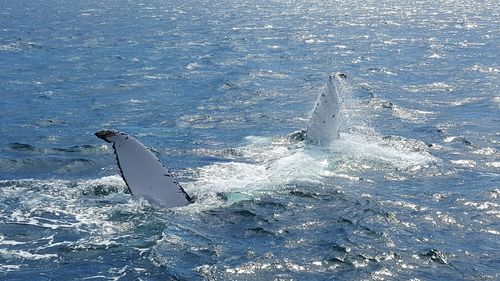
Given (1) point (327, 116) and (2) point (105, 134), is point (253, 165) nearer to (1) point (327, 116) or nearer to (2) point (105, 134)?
(1) point (327, 116)

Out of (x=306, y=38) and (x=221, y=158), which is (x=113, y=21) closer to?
(x=306, y=38)

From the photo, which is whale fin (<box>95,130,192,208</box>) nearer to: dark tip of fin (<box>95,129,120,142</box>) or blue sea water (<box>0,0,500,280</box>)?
blue sea water (<box>0,0,500,280</box>)

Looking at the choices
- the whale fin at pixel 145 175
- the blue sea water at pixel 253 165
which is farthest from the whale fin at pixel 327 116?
the whale fin at pixel 145 175

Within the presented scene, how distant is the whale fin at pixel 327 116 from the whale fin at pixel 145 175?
7.28 m

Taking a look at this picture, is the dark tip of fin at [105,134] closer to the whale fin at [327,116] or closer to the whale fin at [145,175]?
the whale fin at [145,175]

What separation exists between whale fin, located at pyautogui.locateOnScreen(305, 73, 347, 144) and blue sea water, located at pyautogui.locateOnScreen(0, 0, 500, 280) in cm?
76

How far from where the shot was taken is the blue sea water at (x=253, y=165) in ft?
54.1

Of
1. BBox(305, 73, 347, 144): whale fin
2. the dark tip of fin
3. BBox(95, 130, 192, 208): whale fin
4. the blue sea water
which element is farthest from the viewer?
BBox(305, 73, 347, 144): whale fin

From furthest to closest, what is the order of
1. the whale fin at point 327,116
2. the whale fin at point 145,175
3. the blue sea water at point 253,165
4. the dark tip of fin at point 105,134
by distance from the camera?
the whale fin at point 327,116 < the whale fin at point 145,175 < the dark tip of fin at point 105,134 < the blue sea water at point 253,165

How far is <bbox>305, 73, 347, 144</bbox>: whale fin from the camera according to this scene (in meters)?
24.3

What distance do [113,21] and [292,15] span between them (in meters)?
23.5

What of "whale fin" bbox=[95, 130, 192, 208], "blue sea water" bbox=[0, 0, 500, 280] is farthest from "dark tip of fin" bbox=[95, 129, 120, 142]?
"blue sea water" bbox=[0, 0, 500, 280]

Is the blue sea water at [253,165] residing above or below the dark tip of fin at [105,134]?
below

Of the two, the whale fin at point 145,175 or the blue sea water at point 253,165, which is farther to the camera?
the whale fin at point 145,175
